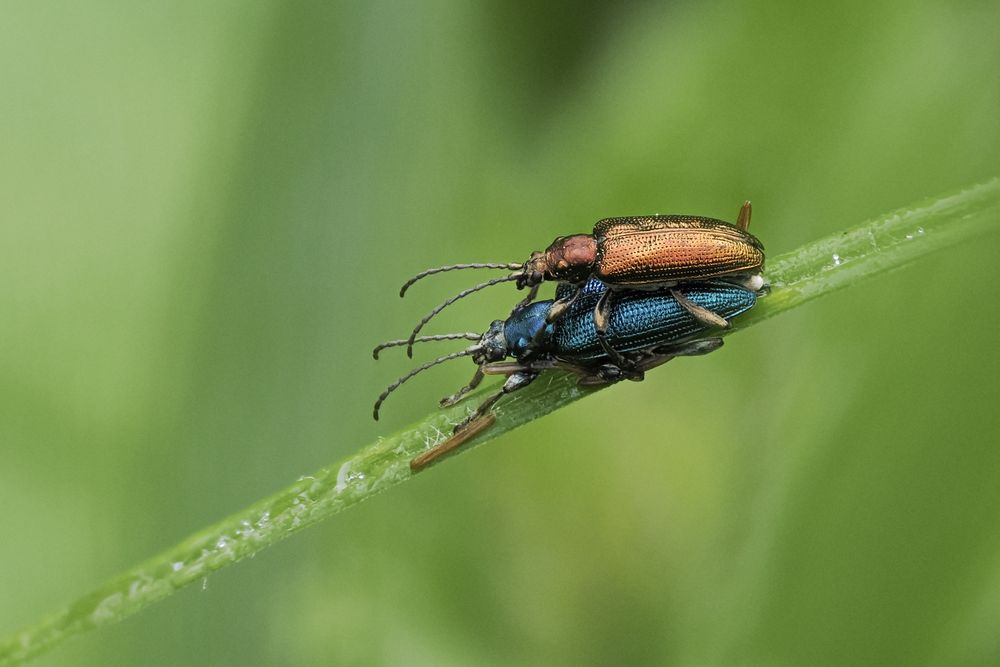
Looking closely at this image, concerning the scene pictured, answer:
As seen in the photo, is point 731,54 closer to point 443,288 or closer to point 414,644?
point 443,288

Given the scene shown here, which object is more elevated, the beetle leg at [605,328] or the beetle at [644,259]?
the beetle at [644,259]

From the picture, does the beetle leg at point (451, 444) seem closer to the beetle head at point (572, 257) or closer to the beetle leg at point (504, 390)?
the beetle leg at point (504, 390)

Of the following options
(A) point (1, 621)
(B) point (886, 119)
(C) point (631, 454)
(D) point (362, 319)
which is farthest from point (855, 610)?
(A) point (1, 621)

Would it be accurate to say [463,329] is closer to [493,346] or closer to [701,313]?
[493,346]

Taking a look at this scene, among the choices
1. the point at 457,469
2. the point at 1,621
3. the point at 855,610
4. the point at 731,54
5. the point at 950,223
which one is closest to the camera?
the point at 950,223

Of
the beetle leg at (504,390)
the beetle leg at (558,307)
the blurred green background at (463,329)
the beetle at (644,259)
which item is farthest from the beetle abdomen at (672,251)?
the blurred green background at (463,329)

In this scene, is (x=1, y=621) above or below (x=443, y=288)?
below
